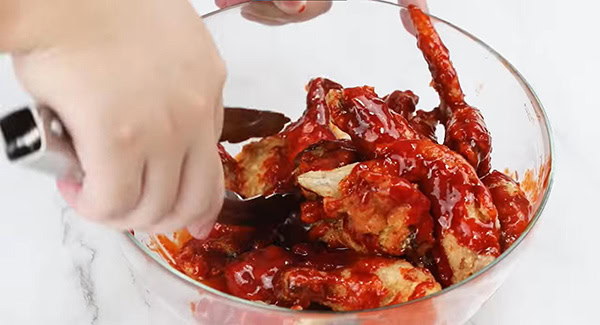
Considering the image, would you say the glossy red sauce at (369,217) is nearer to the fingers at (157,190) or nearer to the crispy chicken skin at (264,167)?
the crispy chicken skin at (264,167)

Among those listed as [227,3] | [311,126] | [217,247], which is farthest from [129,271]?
[227,3]

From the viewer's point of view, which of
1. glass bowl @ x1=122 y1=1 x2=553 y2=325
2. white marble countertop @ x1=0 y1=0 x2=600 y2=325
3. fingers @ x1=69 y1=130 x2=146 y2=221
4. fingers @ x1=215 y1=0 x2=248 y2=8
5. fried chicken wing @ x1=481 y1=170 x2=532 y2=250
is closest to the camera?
fingers @ x1=69 y1=130 x2=146 y2=221

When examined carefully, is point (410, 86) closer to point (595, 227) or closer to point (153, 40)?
point (595, 227)

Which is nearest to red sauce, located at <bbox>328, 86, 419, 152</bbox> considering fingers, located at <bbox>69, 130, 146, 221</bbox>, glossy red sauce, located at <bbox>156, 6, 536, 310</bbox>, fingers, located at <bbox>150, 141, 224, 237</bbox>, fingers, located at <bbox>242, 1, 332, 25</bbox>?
glossy red sauce, located at <bbox>156, 6, 536, 310</bbox>

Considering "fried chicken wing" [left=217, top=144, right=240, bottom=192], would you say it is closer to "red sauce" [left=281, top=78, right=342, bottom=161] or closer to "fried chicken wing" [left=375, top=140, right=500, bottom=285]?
"red sauce" [left=281, top=78, right=342, bottom=161]

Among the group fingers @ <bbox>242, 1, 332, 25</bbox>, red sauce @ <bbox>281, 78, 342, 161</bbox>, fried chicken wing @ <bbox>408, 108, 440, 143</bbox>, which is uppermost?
fingers @ <bbox>242, 1, 332, 25</bbox>

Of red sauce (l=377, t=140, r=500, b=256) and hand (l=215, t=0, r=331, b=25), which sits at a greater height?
hand (l=215, t=0, r=331, b=25)

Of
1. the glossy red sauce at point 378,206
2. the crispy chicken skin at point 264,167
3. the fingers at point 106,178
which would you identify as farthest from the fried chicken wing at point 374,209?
the fingers at point 106,178
